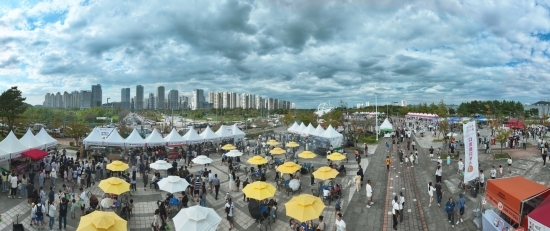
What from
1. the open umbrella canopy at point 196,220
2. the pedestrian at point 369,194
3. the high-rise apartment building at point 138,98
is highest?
the high-rise apartment building at point 138,98

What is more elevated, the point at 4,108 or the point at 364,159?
the point at 4,108

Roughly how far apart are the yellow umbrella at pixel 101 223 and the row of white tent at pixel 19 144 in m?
13.5

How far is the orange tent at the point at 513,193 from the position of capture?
9109 mm

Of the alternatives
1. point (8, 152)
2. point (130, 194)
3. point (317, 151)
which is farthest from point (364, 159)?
point (8, 152)

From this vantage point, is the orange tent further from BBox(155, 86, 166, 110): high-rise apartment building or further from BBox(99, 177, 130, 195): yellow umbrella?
BBox(155, 86, 166, 110): high-rise apartment building

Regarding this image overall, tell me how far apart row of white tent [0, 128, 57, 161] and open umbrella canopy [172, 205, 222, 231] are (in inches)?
605

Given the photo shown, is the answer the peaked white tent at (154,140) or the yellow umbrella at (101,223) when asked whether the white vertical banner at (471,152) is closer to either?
the yellow umbrella at (101,223)

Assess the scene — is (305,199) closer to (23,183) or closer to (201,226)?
(201,226)

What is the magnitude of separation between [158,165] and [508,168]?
77.6ft

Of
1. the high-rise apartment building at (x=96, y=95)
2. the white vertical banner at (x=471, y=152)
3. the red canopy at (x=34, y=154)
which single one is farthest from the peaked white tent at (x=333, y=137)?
the high-rise apartment building at (x=96, y=95)

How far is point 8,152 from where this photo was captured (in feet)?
57.2

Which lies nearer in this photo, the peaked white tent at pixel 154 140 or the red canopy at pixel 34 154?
the red canopy at pixel 34 154

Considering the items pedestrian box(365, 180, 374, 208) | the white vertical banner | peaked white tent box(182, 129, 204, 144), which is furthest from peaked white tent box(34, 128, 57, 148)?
the white vertical banner

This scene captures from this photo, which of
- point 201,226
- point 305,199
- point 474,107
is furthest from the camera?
point 474,107
